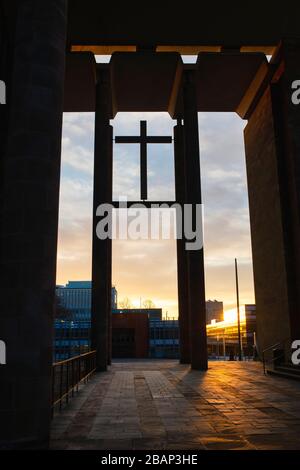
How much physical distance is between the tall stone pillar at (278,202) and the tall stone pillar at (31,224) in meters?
15.0

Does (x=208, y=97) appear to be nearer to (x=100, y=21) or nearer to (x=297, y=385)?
(x=100, y=21)

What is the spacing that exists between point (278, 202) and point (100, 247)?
10.1m

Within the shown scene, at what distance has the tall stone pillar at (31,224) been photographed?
6477mm

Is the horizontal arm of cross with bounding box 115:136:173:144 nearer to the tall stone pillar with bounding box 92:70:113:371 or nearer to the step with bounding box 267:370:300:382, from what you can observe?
the tall stone pillar with bounding box 92:70:113:371

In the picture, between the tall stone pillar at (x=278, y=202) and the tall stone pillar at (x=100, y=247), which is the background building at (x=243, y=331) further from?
the tall stone pillar at (x=100, y=247)

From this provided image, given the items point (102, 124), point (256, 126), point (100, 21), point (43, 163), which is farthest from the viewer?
point (256, 126)

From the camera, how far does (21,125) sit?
752cm

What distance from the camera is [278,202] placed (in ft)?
70.9

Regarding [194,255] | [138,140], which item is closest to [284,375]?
[194,255]

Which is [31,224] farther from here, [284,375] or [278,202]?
[278,202]

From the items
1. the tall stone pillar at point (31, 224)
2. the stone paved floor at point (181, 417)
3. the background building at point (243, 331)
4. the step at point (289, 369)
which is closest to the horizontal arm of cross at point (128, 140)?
the step at point (289, 369)

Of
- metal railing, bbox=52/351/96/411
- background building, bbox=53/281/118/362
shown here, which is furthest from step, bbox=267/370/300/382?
background building, bbox=53/281/118/362
